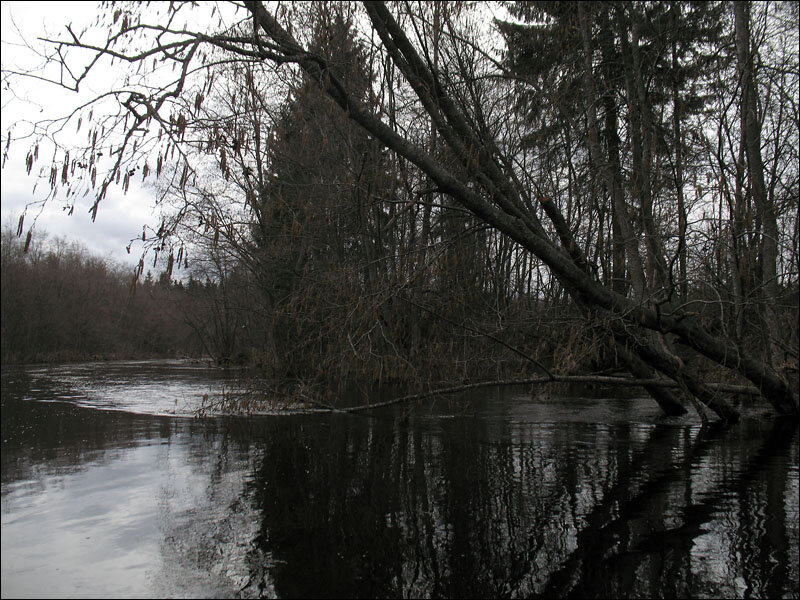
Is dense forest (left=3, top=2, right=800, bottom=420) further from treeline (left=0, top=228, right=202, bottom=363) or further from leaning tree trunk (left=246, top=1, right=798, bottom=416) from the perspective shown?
treeline (left=0, top=228, right=202, bottom=363)

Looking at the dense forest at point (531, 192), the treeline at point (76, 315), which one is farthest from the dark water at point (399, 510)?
the treeline at point (76, 315)

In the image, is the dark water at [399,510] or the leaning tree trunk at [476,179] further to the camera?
the leaning tree trunk at [476,179]

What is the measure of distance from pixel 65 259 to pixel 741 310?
202 feet

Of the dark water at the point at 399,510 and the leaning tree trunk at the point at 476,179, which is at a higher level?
the leaning tree trunk at the point at 476,179

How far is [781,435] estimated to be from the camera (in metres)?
11.7

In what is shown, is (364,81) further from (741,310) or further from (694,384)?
(694,384)

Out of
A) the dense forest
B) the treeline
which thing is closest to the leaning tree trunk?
the dense forest

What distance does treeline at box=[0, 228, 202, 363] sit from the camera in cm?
4144

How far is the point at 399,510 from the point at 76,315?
4604 centimetres

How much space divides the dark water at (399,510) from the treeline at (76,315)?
25.6m

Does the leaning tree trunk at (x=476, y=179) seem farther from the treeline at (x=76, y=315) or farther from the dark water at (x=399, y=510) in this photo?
the treeline at (x=76, y=315)

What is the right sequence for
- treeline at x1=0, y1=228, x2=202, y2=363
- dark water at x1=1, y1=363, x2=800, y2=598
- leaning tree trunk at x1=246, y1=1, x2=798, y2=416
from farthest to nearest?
treeline at x1=0, y1=228, x2=202, y2=363 → leaning tree trunk at x1=246, y1=1, x2=798, y2=416 → dark water at x1=1, y1=363, x2=800, y2=598

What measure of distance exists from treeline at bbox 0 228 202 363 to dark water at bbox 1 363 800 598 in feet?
83.9

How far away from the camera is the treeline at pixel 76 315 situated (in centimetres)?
4144
